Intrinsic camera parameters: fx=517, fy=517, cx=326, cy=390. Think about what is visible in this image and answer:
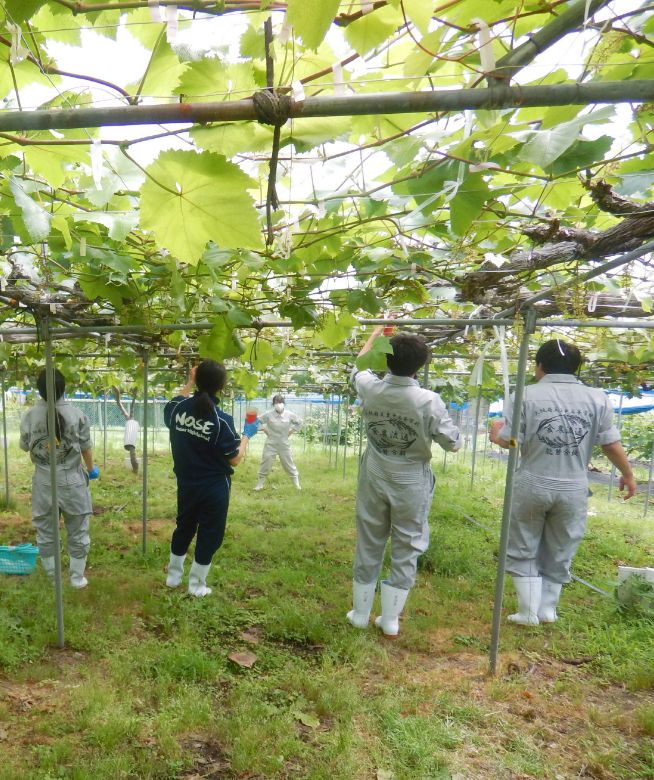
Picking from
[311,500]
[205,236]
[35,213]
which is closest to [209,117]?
[205,236]

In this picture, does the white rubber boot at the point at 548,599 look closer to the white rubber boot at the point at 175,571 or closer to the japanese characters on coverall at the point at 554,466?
the japanese characters on coverall at the point at 554,466

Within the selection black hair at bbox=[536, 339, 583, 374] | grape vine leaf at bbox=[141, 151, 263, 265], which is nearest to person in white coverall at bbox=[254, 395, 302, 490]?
black hair at bbox=[536, 339, 583, 374]

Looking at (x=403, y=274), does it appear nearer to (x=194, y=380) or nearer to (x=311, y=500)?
(x=194, y=380)

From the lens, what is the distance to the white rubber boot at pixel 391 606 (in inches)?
127

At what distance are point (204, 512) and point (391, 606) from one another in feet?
4.91

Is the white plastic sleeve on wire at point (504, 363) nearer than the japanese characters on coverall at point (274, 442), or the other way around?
the white plastic sleeve on wire at point (504, 363)

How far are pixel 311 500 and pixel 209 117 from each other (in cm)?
820

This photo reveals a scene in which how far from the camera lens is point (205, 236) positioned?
3.52 feet

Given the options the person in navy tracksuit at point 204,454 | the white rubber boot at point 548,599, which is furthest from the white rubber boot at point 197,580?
the white rubber boot at point 548,599

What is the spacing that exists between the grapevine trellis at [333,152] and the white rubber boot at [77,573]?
2.38 m

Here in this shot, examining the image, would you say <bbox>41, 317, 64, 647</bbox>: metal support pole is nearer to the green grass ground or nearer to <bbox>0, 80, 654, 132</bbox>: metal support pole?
the green grass ground

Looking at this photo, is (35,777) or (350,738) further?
(350,738)

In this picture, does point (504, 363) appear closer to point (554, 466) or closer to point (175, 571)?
point (554, 466)

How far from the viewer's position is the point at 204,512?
3.82 meters
